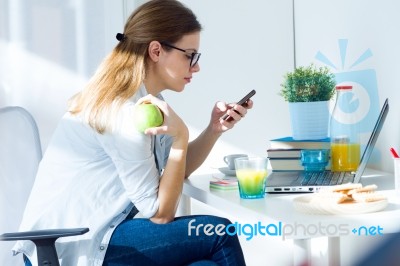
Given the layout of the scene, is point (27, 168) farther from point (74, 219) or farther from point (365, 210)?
point (365, 210)

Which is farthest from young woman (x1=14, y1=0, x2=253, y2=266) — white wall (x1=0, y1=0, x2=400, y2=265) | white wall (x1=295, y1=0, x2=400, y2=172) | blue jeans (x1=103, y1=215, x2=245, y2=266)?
white wall (x1=0, y1=0, x2=400, y2=265)

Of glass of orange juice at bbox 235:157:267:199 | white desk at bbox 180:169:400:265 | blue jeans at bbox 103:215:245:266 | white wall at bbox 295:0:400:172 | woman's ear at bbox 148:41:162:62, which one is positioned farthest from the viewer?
white wall at bbox 295:0:400:172

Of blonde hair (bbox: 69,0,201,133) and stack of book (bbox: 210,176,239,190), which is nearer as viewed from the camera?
blonde hair (bbox: 69,0,201,133)

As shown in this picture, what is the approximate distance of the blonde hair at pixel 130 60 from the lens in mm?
1771

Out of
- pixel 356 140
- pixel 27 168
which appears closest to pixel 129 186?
pixel 27 168

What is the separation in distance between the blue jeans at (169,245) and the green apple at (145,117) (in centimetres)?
22

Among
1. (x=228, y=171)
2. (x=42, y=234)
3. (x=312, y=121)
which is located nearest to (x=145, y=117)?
(x=42, y=234)

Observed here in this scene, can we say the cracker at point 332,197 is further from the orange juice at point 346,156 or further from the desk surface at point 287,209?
the orange juice at point 346,156

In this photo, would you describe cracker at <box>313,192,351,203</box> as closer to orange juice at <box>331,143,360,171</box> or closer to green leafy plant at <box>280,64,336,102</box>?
orange juice at <box>331,143,360,171</box>

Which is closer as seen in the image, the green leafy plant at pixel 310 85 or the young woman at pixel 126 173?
the young woman at pixel 126 173

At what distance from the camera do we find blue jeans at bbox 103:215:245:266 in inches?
64.6

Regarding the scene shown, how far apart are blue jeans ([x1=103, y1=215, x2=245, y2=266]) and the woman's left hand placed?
468 mm

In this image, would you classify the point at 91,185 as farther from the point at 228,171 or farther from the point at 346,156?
the point at 346,156

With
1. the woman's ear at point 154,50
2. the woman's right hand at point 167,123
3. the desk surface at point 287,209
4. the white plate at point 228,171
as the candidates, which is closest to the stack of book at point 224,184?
the desk surface at point 287,209
